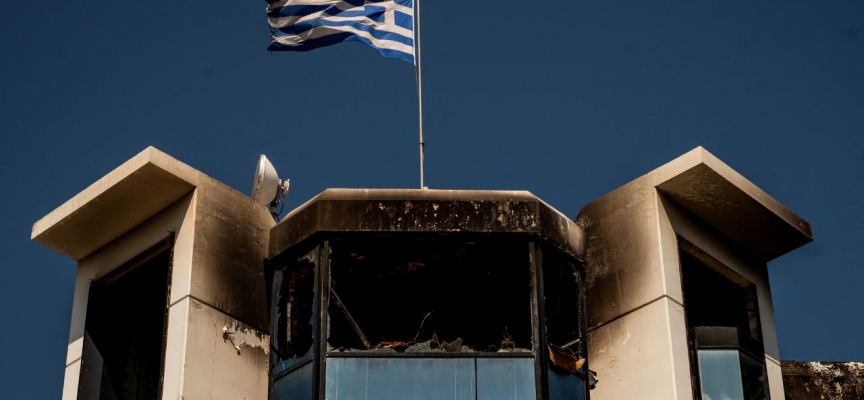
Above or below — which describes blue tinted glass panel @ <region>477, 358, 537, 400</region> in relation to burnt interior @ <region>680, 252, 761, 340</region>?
below

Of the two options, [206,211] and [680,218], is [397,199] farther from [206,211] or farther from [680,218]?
[680,218]

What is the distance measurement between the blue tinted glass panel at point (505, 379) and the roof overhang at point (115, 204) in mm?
5170

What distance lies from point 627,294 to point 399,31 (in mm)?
5995

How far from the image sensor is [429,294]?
2717 cm

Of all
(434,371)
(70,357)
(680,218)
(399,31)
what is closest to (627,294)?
(680,218)

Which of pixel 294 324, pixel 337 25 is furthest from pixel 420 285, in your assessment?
pixel 337 25

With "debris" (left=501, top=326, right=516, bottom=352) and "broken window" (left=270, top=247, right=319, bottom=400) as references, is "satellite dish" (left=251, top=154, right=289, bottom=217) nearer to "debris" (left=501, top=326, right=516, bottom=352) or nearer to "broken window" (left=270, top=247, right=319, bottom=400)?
"broken window" (left=270, top=247, right=319, bottom=400)

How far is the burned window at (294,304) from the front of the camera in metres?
24.8

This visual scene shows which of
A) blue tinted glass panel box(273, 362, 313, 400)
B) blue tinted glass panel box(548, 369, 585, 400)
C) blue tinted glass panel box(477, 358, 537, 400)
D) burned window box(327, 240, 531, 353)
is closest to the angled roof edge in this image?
burned window box(327, 240, 531, 353)

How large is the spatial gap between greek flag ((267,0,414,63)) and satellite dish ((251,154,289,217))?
203 centimetres

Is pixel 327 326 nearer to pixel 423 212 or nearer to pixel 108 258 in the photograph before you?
pixel 423 212

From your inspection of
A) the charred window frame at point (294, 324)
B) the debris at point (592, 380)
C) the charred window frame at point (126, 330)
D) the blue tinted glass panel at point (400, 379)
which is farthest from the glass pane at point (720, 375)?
the charred window frame at point (126, 330)

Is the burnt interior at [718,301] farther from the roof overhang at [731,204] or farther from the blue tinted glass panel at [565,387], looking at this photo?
the blue tinted glass panel at [565,387]

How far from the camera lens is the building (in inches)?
937
